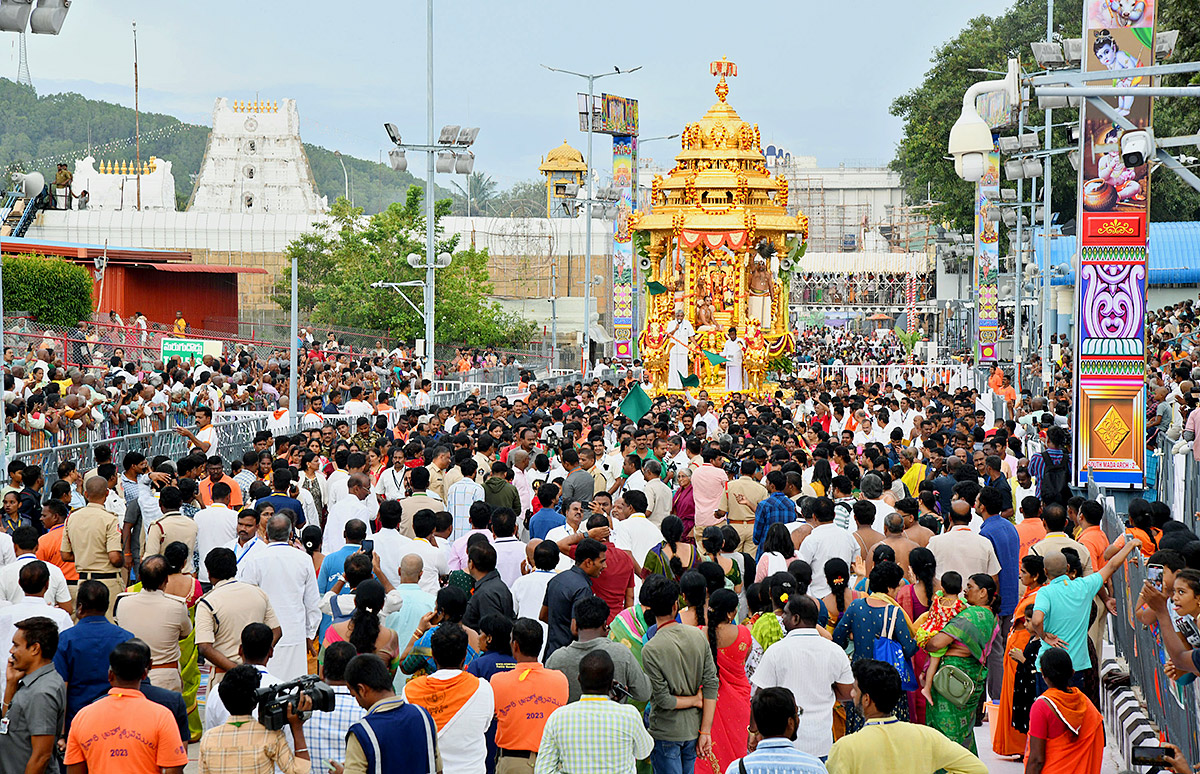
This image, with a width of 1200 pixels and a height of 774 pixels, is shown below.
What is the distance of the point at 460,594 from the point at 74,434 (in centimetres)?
1091

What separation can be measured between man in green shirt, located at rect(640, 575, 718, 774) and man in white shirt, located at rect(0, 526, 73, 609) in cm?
331

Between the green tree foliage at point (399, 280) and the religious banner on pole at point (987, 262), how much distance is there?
15.7m

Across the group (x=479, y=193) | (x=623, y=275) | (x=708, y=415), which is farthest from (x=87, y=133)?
(x=708, y=415)

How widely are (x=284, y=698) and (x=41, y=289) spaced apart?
29.9 meters

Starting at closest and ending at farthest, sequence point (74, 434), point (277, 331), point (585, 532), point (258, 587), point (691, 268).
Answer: point (258, 587)
point (585, 532)
point (74, 434)
point (691, 268)
point (277, 331)

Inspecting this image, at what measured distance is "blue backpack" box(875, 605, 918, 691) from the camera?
7.43 meters

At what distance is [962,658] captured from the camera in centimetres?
775

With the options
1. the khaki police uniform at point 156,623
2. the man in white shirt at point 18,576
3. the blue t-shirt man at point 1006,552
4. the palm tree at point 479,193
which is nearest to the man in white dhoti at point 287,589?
the khaki police uniform at point 156,623

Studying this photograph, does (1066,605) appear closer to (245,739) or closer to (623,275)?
(245,739)

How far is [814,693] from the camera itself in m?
6.98

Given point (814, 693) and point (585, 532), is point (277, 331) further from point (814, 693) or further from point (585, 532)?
point (814, 693)

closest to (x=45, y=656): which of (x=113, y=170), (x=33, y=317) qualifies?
(x=33, y=317)

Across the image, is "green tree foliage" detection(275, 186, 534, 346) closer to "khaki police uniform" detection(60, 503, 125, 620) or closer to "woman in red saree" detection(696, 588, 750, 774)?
"khaki police uniform" detection(60, 503, 125, 620)

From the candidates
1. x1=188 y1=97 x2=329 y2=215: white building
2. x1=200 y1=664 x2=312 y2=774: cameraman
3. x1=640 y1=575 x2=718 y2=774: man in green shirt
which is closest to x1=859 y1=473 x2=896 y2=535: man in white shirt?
x1=640 y1=575 x2=718 y2=774: man in green shirt
